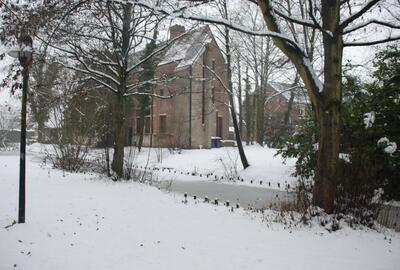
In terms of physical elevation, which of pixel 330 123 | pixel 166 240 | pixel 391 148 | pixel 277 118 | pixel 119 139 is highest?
pixel 277 118

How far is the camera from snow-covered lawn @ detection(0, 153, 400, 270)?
5859mm

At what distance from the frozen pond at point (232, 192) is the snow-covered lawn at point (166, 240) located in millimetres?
3582

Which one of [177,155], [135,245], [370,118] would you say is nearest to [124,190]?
[135,245]

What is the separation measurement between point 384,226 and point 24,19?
27.7ft

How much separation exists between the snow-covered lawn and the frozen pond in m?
3.58

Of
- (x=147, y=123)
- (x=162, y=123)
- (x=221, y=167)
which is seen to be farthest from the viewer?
(x=147, y=123)

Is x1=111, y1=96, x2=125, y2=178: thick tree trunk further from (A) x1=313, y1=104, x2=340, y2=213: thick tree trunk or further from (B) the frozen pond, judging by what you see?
(A) x1=313, y1=104, x2=340, y2=213: thick tree trunk

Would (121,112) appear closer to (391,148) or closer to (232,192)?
(232,192)

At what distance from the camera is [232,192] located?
1631 cm

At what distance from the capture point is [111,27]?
14492 millimetres

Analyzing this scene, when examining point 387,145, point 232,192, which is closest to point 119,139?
point 232,192

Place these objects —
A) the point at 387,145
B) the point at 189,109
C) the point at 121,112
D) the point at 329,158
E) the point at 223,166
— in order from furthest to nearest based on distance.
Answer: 1. the point at 189,109
2. the point at 223,166
3. the point at 121,112
4. the point at 387,145
5. the point at 329,158

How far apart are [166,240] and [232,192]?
9485 millimetres

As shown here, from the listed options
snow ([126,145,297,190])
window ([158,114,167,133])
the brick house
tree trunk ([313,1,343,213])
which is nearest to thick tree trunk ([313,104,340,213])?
tree trunk ([313,1,343,213])
